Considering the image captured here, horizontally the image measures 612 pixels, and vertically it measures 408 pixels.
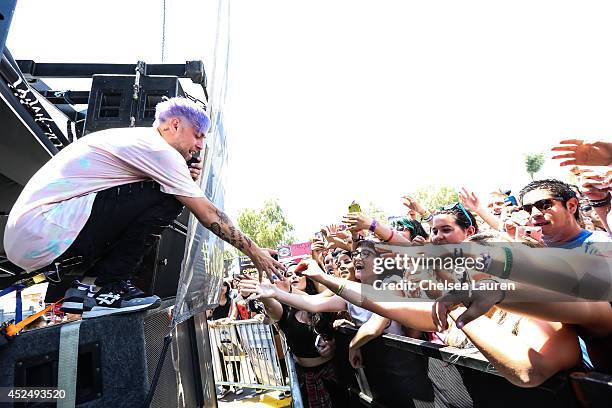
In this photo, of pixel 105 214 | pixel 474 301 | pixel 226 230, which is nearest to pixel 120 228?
pixel 105 214

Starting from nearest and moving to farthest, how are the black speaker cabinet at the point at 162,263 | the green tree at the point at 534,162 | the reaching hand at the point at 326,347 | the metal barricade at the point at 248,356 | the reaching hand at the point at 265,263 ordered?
the reaching hand at the point at 265,263 → the black speaker cabinet at the point at 162,263 → the reaching hand at the point at 326,347 → the metal barricade at the point at 248,356 → the green tree at the point at 534,162

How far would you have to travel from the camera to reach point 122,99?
9.72 ft

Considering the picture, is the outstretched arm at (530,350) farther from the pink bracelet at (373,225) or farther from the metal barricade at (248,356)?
the metal barricade at (248,356)

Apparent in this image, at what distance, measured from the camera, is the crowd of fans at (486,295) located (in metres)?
1.28

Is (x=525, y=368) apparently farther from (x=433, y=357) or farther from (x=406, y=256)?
(x=406, y=256)

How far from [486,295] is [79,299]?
1518 mm

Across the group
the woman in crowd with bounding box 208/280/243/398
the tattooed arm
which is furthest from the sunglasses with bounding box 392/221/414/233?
the woman in crowd with bounding box 208/280/243/398

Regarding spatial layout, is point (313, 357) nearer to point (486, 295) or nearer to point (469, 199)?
point (469, 199)

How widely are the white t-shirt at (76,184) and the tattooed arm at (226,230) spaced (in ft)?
0.16

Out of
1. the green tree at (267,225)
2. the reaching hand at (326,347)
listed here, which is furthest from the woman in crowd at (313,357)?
the green tree at (267,225)

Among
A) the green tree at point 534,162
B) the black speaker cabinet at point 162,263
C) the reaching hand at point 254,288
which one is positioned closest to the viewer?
the black speaker cabinet at point 162,263

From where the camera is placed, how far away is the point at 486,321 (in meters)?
1.57

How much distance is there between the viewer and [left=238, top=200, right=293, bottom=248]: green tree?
1687 inches

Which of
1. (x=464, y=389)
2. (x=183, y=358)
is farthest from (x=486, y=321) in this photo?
(x=183, y=358)
